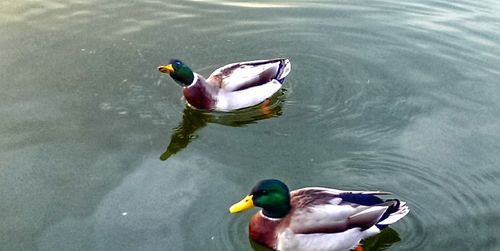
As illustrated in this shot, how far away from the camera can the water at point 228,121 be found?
6.06 m

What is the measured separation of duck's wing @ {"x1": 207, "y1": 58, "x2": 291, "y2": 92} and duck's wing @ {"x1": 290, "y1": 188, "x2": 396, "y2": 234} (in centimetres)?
239

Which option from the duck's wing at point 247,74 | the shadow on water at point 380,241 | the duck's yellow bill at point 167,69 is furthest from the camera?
the duck's wing at point 247,74

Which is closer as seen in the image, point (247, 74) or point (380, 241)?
point (380, 241)

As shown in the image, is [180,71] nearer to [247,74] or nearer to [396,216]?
[247,74]

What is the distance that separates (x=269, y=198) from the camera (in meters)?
5.53

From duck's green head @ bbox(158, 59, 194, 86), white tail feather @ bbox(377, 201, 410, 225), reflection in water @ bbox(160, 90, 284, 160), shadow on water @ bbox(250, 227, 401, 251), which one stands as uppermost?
white tail feather @ bbox(377, 201, 410, 225)

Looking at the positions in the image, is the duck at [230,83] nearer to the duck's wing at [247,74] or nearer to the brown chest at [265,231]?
the duck's wing at [247,74]

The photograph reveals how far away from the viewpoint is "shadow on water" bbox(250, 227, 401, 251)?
5762 millimetres

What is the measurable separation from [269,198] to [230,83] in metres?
2.46

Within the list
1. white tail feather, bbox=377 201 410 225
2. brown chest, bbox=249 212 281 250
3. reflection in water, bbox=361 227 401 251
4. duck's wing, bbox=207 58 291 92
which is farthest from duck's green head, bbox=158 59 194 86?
white tail feather, bbox=377 201 410 225

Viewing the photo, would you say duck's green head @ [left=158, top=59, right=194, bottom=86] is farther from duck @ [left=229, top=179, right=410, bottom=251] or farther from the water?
duck @ [left=229, top=179, right=410, bottom=251]

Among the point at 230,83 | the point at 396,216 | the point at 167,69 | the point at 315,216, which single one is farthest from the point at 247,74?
the point at 396,216

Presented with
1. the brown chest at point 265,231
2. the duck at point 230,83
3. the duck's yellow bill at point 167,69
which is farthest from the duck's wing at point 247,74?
the brown chest at point 265,231

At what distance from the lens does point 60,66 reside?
8.43 meters
